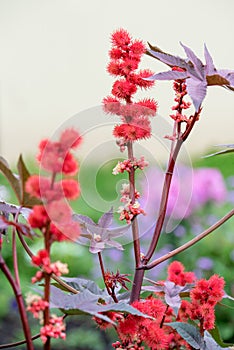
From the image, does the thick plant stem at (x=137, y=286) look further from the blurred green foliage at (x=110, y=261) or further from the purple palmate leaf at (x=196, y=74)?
the blurred green foliage at (x=110, y=261)

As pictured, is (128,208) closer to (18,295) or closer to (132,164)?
(132,164)

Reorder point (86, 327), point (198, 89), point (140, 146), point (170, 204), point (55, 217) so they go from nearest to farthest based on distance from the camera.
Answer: point (55, 217) → point (198, 89) → point (140, 146) → point (170, 204) → point (86, 327)

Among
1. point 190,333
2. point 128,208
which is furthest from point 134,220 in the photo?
point 190,333

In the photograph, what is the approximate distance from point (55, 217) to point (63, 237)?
0.02 metres

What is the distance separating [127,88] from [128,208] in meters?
0.15

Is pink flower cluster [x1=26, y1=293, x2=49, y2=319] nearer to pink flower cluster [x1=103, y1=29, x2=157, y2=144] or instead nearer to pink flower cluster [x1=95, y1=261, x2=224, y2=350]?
pink flower cluster [x1=95, y1=261, x2=224, y2=350]

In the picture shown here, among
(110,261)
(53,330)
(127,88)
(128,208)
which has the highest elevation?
(127,88)

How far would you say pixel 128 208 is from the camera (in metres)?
0.78

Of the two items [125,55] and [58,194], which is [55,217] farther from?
[125,55]

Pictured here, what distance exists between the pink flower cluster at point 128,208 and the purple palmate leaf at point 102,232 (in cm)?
4

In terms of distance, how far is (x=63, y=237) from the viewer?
1.93 ft

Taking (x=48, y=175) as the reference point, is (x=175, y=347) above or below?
below

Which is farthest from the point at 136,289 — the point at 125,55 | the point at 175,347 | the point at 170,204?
the point at 170,204

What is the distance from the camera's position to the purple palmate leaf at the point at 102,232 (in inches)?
32.3
